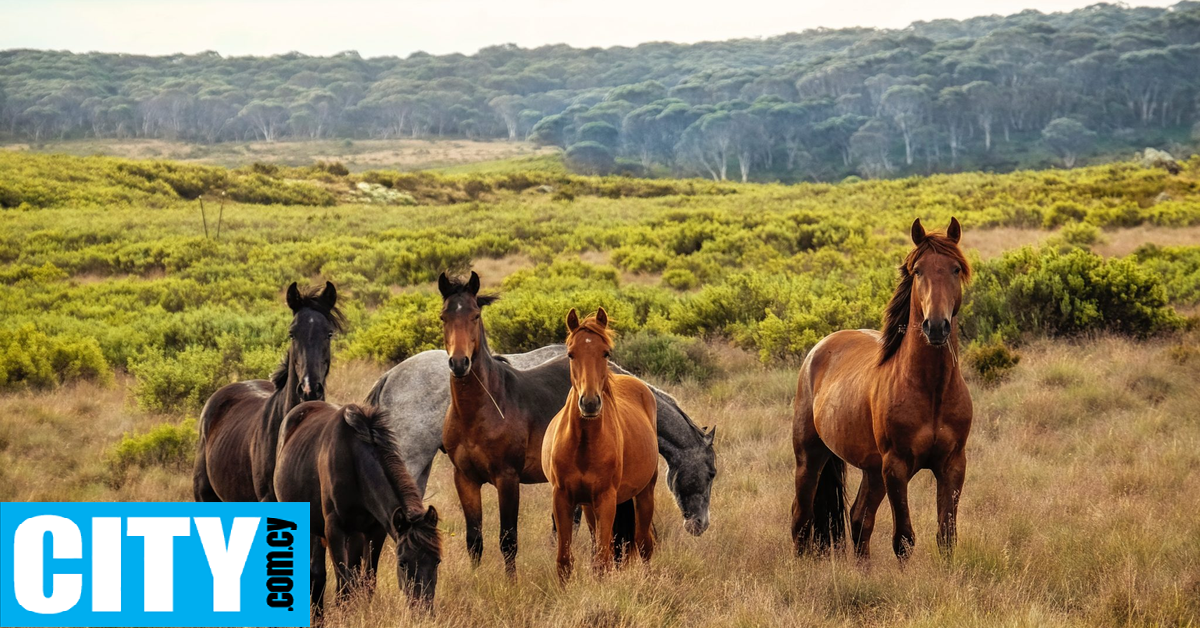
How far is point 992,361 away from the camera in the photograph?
422 inches

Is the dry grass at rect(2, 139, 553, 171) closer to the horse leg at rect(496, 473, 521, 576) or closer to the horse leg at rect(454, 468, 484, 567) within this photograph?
the horse leg at rect(454, 468, 484, 567)

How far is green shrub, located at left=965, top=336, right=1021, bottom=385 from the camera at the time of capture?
10.5 meters

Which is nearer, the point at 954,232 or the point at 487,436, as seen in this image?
the point at 954,232

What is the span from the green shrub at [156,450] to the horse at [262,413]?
2521mm

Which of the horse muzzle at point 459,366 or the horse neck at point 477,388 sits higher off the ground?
the horse muzzle at point 459,366

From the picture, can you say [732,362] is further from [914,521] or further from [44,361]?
[44,361]

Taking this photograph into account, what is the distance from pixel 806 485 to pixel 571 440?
1949 millimetres

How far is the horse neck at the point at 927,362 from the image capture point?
5199 mm

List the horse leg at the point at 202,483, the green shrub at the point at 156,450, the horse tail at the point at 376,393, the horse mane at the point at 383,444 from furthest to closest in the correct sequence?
the green shrub at the point at 156,450
the horse tail at the point at 376,393
the horse leg at the point at 202,483
the horse mane at the point at 383,444

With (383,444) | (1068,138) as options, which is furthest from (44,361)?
(1068,138)

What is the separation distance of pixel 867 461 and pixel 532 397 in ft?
6.84

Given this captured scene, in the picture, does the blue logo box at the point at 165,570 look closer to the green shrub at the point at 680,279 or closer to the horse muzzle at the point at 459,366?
the horse muzzle at the point at 459,366

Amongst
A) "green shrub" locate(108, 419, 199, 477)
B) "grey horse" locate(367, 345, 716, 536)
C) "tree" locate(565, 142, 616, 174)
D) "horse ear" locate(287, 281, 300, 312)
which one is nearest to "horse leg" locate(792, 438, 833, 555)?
"grey horse" locate(367, 345, 716, 536)

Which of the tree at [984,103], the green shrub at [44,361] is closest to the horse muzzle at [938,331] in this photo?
the green shrub at [44,361]
